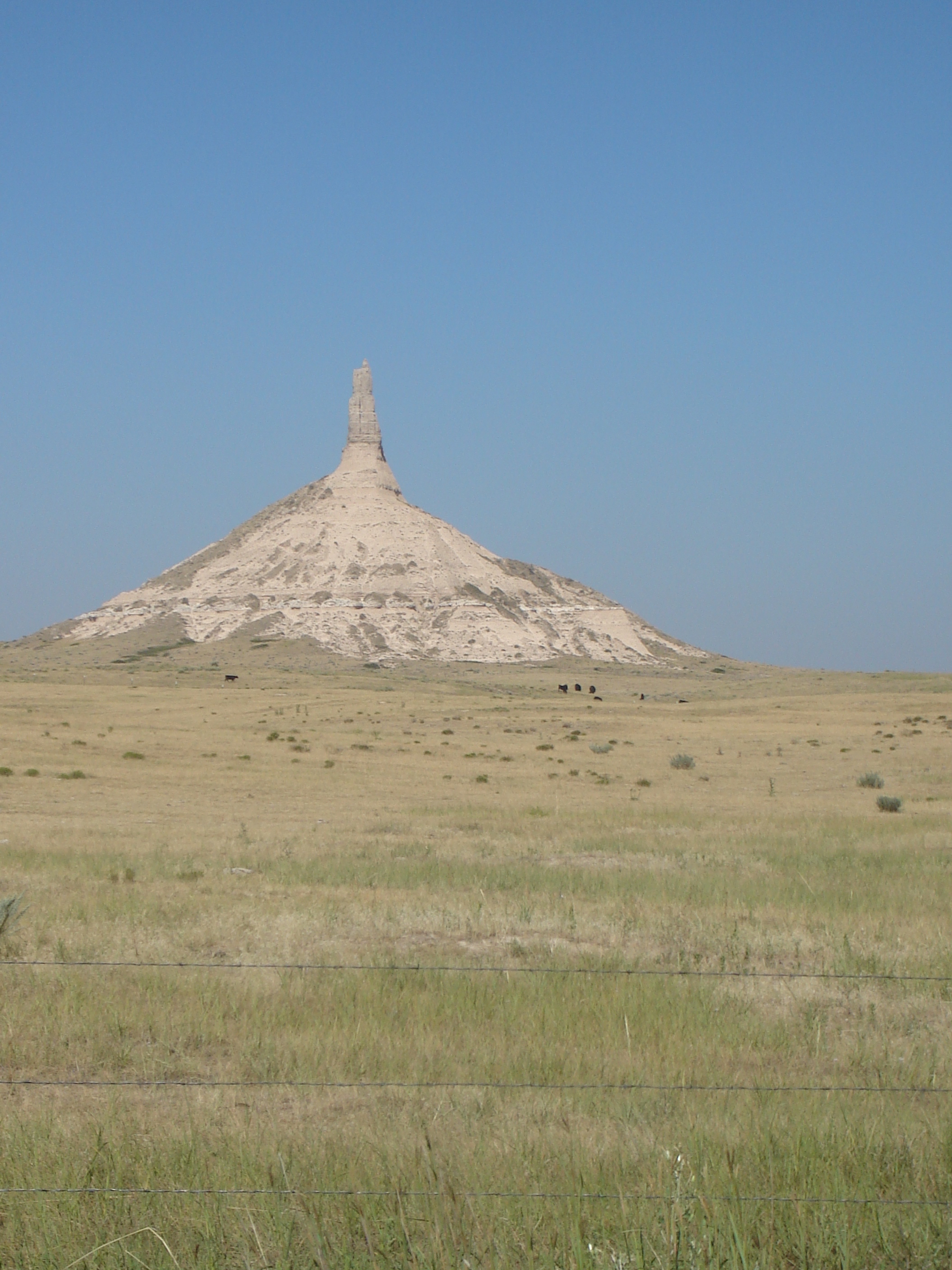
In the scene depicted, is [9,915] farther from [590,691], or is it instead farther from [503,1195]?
[590,691]

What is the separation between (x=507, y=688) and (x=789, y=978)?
308 feet

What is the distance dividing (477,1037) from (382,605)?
541ft

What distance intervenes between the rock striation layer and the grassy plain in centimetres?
13705

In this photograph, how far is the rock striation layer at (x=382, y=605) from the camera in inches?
6403

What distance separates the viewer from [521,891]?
45.9ft

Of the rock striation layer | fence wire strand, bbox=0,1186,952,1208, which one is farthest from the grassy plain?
the rock striation layer

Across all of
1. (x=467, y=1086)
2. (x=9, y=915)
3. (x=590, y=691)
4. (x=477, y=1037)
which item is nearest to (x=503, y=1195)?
(x=467, y=1086)

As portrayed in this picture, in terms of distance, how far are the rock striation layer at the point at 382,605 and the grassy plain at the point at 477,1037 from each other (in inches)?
5396

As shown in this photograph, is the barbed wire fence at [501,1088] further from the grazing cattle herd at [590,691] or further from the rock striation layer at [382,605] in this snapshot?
the rock striation layer at [382,605]

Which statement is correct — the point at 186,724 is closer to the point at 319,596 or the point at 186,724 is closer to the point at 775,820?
the point at 775,820

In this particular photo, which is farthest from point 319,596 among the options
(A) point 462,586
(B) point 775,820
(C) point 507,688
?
(B) point 775,820

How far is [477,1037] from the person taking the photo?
7723 mm

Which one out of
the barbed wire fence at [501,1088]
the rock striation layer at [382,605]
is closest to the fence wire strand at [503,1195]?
the barbed wire fence at [501,1088]

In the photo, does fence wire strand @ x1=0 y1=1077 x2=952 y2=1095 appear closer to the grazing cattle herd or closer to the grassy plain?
the grassy plain
